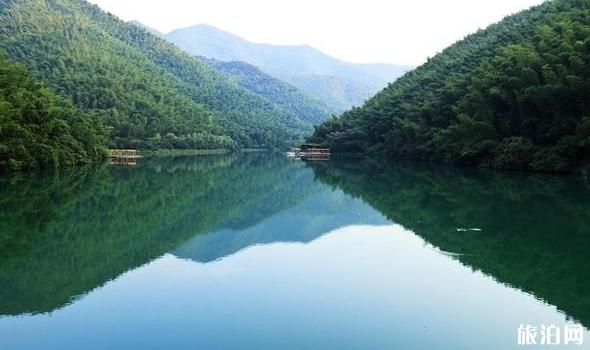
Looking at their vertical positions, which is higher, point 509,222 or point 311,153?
point 311,153

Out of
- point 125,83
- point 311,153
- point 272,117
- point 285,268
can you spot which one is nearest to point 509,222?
point 285,268

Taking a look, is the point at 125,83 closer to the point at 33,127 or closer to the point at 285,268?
the point at 33,127

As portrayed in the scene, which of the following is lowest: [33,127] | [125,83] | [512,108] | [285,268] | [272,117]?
[285,268]

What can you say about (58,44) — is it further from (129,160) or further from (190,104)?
(129,160)

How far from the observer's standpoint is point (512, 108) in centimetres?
3862

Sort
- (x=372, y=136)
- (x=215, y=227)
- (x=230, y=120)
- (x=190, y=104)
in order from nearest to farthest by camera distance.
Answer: (x=215, y=227) → (x=372, y=136) → (x=190, y=104) → (x=230, y=120)

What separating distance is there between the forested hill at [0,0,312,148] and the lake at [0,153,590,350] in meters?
36.5

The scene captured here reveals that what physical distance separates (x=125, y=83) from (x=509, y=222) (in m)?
68.9

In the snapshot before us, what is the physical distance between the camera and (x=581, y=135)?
31.1 metres

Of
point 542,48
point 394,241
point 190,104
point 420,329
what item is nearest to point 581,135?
point 542,48

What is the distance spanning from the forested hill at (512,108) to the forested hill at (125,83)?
27.2m

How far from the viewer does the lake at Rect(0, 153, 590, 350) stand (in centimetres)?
866

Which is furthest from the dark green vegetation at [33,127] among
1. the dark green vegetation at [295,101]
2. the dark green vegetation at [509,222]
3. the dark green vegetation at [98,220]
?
the dark green vegetation at [295,101]

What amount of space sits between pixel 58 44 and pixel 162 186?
206ft
